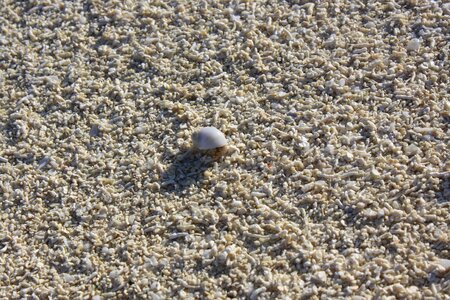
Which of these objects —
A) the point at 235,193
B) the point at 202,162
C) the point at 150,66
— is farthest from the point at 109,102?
the point at 235,193

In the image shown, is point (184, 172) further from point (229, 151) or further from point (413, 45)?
point (413, 45)

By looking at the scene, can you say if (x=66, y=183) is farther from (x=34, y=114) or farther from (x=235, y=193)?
(x=235, y=193)

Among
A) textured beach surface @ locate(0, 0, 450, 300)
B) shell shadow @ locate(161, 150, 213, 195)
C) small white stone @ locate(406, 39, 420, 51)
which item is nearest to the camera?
textured beach surface @ locate(0, 0, 450, 300)

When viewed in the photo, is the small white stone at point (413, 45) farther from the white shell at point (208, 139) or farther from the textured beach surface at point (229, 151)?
the white shell at point (208, 139)

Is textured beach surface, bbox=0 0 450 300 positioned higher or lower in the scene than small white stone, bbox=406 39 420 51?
lower

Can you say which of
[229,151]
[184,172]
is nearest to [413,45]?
[229,151]

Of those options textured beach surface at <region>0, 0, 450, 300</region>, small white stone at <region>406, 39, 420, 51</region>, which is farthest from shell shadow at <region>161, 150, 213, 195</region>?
small white stone at <region>406, 39, 420, 51</region>

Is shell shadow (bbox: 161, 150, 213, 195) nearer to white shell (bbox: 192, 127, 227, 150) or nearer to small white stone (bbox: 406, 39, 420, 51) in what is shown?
white shell (bbox: 192, 127, 227, 150)

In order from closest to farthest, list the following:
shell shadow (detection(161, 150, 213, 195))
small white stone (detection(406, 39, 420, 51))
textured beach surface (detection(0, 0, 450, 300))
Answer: textured beach surface (detection(0, 0, 450, 300)) < shell shadow (detection(161, 150, 213, 195)) < small white stone (detection(406, 39, 420, 51))
